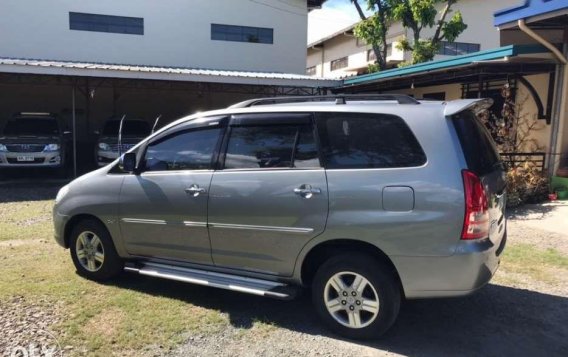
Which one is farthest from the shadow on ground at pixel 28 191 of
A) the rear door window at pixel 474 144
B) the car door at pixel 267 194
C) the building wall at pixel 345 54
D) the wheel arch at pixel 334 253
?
the building wall at pixel 345 54

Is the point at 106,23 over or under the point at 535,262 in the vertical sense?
over

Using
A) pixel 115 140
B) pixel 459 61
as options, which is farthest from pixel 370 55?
pixel 459 61

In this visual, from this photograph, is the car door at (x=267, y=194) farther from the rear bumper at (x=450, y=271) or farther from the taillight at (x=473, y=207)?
the taillight at (x=473, y=207)

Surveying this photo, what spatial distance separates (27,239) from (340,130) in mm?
5405

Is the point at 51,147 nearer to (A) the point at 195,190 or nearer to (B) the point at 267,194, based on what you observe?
(A) the point at 195,190

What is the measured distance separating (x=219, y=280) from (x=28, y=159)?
10.9 meters

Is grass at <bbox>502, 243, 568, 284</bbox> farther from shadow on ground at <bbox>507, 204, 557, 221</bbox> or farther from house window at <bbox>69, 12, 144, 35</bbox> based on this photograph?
house window at <bbox>69, 12, 144, 35</bbox>

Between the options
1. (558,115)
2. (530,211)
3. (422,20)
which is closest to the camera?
(530,211)

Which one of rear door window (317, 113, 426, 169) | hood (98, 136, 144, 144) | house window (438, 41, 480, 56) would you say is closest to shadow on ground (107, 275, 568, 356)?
rear door window (317, 113, 426, 169)

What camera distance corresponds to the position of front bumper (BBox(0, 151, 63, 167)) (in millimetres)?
13195

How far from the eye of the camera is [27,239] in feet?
24.0

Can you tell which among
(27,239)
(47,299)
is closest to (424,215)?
(47,299)

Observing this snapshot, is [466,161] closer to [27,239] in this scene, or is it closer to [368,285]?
[368,285]

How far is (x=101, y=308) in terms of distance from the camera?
4.65 metres
